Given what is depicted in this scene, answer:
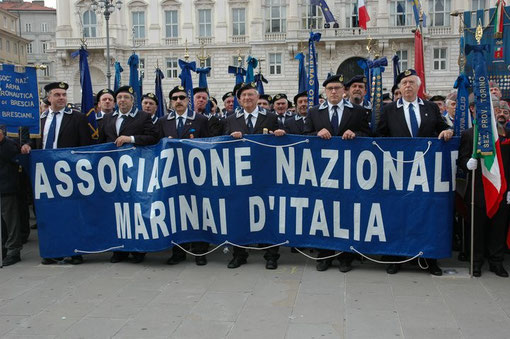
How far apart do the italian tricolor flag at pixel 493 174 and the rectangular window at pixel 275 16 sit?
39.8 meters

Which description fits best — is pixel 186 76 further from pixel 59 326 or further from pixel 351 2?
pixel 351 2

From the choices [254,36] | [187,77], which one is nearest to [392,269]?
[187,77]

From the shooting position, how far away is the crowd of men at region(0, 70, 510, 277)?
6.14 meters

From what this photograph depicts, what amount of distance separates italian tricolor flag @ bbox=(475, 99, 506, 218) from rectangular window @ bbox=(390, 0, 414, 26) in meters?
39.4

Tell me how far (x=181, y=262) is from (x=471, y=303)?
3465mm

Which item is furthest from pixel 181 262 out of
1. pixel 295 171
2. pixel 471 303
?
pixel 471 303

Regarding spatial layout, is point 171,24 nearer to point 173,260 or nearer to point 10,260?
point 10,260

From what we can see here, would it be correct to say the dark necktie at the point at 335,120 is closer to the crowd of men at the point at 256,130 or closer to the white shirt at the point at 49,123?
the crowd of men at the point at 256,130

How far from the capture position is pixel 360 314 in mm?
4793

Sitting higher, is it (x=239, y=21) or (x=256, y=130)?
(x=239, y=21)

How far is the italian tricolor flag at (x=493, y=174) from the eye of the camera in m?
5.82

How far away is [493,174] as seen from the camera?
5855mm

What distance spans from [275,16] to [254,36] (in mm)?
2477

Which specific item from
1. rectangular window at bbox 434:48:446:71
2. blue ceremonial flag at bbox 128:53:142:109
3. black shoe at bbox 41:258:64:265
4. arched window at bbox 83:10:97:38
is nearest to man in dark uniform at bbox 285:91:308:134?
blue ceremonial flag at bbox 128:53:142:109
